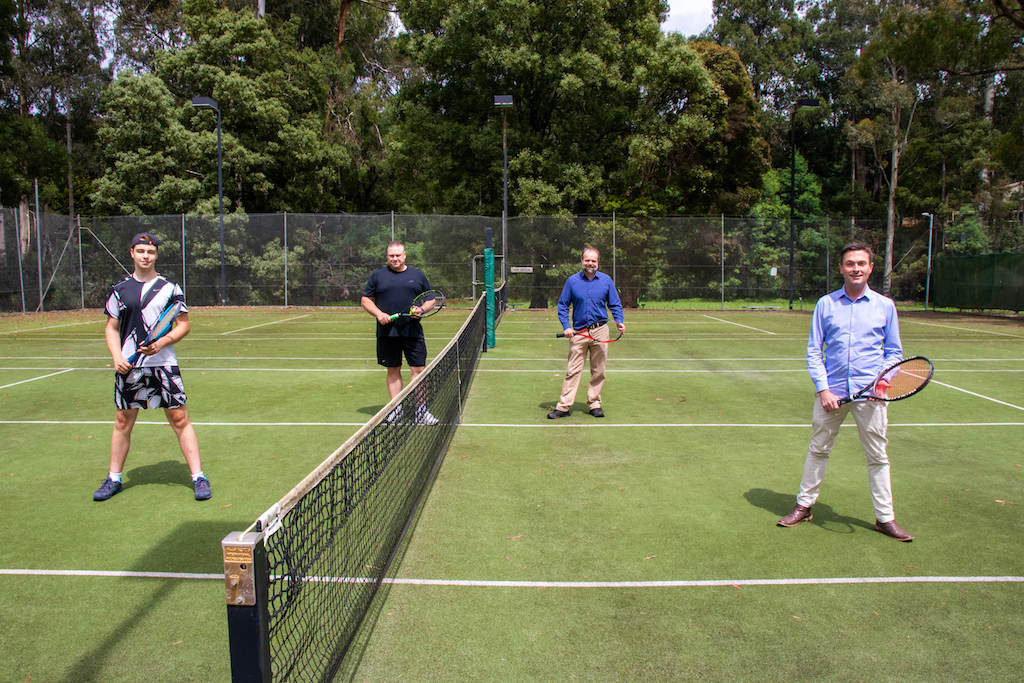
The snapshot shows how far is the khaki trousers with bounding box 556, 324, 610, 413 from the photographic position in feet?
26.6

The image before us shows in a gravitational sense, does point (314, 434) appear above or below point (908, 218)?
below

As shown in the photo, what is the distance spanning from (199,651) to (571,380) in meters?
5.39

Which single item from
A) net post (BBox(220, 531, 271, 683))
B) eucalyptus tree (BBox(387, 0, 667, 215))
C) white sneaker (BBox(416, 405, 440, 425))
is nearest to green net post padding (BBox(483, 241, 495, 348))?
white sneaker (BBox(416, 405, 440, 425))

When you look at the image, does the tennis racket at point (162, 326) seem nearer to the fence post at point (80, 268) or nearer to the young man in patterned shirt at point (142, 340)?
the young man in patterned shirt at point (142, 340)

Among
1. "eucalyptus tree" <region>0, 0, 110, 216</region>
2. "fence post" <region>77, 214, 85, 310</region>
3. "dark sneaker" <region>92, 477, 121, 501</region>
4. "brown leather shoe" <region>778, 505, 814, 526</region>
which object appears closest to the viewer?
"brown leather shoe" <region>778, 505, 814, 526</region>

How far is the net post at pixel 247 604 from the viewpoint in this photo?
87.0 inches

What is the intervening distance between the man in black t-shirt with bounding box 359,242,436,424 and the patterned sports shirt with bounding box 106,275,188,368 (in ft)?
7.55

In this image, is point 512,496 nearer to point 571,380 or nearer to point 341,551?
point 341,551

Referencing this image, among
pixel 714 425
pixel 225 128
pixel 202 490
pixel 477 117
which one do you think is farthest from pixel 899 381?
pixel 225 128

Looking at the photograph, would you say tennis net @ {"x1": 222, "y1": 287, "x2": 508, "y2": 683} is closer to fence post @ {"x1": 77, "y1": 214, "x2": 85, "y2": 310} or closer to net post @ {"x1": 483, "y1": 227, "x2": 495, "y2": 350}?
net post @ {"x1": 483, "y1": 227, "x2": 495, "y2": 350}

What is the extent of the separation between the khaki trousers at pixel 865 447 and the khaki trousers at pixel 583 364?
334 cm

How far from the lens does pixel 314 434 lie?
763 centimetres

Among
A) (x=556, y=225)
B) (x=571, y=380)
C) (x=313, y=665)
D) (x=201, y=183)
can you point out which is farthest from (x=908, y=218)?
(x=313, y=665)

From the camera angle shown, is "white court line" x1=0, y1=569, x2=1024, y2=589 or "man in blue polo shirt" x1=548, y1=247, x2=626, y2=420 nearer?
"white court line" x1=0, y1=569, x2=1024, y2=589
